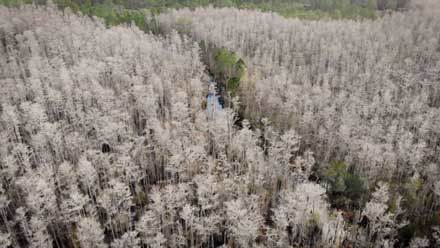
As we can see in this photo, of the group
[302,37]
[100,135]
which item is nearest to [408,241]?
[100,135]

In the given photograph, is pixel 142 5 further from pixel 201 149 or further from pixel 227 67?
pixel 201 149

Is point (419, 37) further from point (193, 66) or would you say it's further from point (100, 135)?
point (100, 135)

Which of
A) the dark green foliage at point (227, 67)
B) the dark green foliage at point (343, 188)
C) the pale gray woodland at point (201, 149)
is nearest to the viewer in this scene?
the pale gray woodland at point (201, 149)

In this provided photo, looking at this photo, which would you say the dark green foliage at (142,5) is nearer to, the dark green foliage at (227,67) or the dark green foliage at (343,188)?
the dark green foliage at (227,67)

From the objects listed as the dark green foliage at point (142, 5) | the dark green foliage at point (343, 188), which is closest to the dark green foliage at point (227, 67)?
the dark green foliage at point (343, 188)

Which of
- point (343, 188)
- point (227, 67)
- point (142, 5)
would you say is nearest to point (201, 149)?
point (343, 188)
